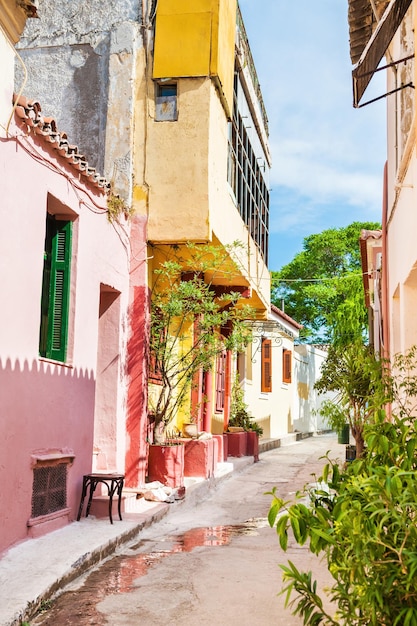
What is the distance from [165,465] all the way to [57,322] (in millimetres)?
3589

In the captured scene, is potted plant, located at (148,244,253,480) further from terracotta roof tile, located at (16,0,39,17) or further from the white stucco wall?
the white stucco wall

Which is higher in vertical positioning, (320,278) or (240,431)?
(320,278)

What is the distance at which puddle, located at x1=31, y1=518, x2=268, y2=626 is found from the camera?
5512 mm

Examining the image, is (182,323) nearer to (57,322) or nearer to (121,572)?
(57,322)

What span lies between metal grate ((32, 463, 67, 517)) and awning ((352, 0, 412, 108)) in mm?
5004

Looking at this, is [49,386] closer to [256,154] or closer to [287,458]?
[256,154]

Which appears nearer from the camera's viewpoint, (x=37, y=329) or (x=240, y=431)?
(x=37, y=329)

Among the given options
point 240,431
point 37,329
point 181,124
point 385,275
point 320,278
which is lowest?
point 240,431

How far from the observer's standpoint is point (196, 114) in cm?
1130

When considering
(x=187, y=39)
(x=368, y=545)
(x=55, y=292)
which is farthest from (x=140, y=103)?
(x=368, y=545)

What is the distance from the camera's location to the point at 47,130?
25.5 feet

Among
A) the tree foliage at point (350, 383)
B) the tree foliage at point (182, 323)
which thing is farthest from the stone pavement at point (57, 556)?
the tree foliage at point (350, 383)

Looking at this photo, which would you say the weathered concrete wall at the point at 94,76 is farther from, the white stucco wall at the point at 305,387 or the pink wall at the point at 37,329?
the white stucco wall at the point at 305,387

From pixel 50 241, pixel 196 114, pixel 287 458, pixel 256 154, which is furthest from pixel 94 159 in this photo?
pixel 287 458
